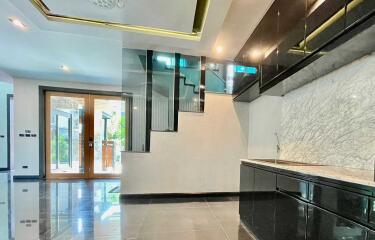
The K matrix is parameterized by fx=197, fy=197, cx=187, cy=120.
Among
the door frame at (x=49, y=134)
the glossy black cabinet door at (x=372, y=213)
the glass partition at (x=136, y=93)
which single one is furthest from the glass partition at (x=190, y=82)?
the door frame at (x=49, y=134)

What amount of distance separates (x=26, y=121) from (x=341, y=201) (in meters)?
7.33

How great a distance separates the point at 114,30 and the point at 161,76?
137 centimetres

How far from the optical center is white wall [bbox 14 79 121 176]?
5742 millimetres

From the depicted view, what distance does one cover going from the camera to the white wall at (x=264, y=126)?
11.0 feet

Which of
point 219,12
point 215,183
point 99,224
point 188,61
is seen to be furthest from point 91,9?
point 215,183

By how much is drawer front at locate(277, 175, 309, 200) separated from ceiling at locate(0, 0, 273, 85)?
2120 millimetres

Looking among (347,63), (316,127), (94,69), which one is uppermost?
(94,69)

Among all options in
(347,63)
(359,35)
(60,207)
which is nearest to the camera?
(359,35)

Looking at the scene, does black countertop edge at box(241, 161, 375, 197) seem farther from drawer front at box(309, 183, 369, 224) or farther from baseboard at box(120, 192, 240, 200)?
baseboard at box(120, 192, 240, 200)

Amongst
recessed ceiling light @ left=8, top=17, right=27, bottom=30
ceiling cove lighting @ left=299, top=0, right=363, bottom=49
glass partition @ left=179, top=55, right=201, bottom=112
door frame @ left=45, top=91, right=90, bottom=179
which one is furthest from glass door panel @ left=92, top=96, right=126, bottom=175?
ceiling cove lighting @ left=299, top=0, right=363, bottom=49

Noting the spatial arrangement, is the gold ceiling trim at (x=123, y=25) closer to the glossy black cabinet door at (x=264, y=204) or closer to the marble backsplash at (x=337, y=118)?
the marble backsplash at (x=337, y=118)

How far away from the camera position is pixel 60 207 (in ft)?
11.2

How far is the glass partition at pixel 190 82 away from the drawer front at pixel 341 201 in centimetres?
301

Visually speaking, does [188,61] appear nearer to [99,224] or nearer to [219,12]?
[219,12]
